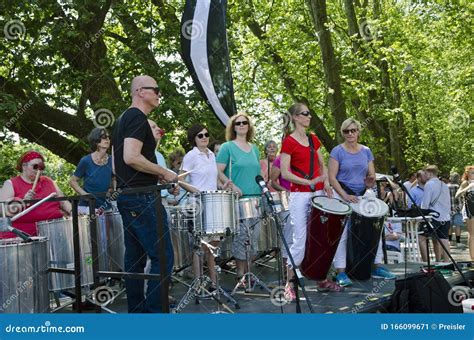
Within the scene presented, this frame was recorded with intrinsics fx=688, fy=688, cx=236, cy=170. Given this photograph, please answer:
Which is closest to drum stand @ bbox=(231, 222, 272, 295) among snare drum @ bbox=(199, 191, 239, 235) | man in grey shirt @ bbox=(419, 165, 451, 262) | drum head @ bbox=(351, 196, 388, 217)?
snare drum @ bbox=(199, 191, 239, 235)

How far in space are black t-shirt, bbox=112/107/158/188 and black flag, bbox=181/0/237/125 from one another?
3795 mm

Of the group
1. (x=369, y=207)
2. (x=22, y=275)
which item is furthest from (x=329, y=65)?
(x=22, y=275)

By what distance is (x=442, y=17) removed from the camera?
21.9m

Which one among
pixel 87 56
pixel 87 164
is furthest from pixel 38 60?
pixel 87 164

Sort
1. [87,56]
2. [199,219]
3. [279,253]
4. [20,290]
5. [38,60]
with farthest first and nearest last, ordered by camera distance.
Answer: [87,56]
[38,60]
[279,253]
[199,219]
[20,290]

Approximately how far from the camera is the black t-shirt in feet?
17.3

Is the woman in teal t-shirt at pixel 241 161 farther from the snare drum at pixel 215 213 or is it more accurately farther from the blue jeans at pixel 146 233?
the blue jeans at pixel 146 233

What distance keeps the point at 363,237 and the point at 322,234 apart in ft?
3.19

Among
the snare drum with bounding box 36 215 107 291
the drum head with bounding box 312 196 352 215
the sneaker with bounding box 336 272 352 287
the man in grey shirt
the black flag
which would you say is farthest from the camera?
the man in grey shirt

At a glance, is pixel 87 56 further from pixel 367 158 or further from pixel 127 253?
pixel 127 253

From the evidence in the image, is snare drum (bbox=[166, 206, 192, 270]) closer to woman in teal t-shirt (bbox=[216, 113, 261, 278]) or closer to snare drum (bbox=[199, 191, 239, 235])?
woman in teal t-shirt (bbox=[216, 113, 261, 278])

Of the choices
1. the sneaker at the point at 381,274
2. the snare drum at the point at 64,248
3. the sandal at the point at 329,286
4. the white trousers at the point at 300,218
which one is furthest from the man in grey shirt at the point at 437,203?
the snare drum at the point at 64,248

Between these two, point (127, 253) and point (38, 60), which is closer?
point (127, 253)

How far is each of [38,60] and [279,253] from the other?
690 cm
